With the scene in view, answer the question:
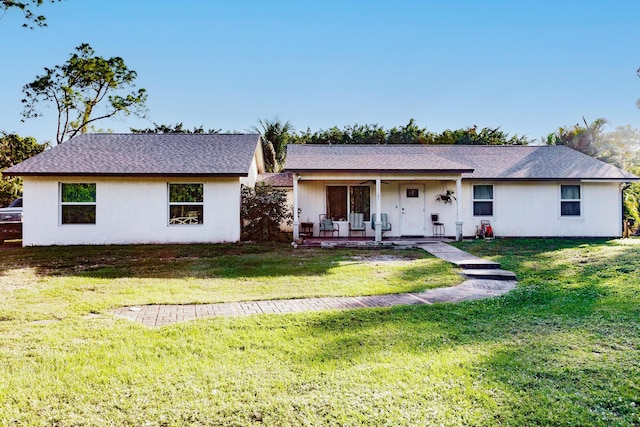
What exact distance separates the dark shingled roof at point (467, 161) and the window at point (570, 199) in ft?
2.10

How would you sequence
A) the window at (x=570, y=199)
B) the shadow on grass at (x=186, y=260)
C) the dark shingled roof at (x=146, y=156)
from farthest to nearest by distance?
the window at (x=570, y=199)
the dark shingled roof at (x=146, y=156)
the shadow on grass at (x=186, y=260)

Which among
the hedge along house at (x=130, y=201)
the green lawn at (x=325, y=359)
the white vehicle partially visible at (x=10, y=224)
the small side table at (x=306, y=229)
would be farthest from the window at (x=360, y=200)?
the white vehicle partially visible at (x=10, y=224)

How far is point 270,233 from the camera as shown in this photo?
15.6m

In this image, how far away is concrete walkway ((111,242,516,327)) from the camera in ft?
20.0

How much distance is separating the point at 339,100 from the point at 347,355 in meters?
29.5

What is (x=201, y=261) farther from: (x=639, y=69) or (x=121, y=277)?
(x=639, y=69)

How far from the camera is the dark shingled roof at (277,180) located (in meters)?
18.1

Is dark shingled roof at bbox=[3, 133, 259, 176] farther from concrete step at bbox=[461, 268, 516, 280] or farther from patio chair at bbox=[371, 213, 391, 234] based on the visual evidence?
concrete step at bbox=[461, 268, 516, 280]

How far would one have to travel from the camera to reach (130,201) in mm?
14859

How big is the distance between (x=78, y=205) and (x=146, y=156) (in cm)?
303

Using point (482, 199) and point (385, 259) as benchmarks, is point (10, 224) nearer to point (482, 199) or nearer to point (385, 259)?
point (385, 259)

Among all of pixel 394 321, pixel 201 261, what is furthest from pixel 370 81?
pixel 394 321

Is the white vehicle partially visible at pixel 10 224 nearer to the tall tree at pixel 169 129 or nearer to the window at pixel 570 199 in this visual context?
the tall tree at pixel 169 129

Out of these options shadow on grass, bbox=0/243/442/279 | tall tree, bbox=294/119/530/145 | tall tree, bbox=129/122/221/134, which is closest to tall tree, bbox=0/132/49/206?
tall tree, bbox=129/122/221/134
